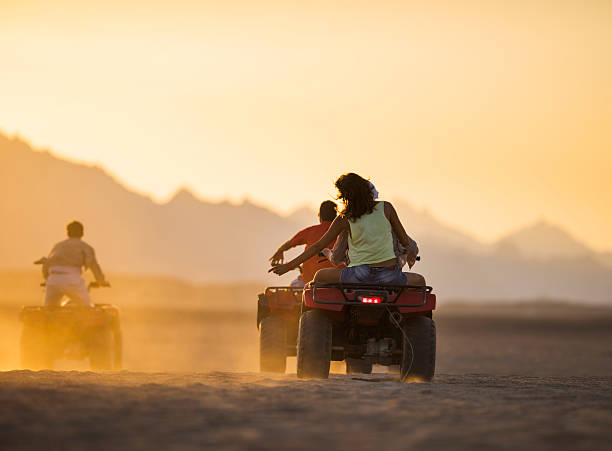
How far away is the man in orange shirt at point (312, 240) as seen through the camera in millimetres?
12578

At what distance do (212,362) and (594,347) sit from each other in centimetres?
1371

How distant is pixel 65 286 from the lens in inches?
606

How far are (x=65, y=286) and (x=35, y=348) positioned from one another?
945 millimetres

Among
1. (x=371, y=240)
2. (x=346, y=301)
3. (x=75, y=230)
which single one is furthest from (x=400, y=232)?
(x=75, y=230)

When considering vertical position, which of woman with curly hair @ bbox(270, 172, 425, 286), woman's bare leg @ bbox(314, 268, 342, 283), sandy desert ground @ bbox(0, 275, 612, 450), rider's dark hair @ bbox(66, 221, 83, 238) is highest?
rider's dark hair @ bbox(66, 221, 83, 238)

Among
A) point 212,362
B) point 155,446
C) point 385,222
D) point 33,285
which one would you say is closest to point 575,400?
point 385,222

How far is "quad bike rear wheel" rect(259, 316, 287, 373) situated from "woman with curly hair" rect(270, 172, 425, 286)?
107 inches

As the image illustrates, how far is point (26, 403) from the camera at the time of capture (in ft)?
27.1

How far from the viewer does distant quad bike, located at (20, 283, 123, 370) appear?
49.9 ft

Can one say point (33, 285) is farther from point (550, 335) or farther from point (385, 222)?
point (385, 222)

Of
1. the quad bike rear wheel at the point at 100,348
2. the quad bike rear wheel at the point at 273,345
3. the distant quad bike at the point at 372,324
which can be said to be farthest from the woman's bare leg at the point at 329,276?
the quad bike rear wheel at the point at 100,348

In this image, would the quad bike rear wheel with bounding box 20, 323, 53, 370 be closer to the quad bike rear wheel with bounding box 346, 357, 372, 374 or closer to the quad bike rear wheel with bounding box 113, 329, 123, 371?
the quad bike rear wheel with bounding box 113, 329, 123, 371

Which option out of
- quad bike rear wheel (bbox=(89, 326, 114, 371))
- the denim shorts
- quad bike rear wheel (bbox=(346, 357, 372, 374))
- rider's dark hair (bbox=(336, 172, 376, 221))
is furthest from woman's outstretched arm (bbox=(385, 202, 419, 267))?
quad bike rear wheel (bbox=(89, 326, 114, 371))

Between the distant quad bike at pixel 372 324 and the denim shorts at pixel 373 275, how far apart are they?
0.13 m
